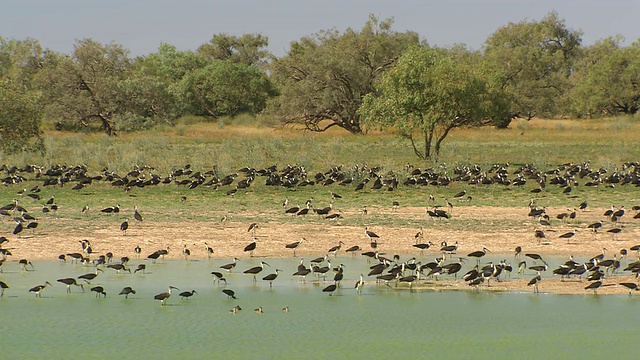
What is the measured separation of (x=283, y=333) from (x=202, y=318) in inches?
73.0

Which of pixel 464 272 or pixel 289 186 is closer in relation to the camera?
pixel 464 272

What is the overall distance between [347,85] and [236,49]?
141 feet

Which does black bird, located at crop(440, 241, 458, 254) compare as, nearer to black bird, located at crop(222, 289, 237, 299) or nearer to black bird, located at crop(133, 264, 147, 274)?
black bird, located at crop(222, 289, 237, 299)

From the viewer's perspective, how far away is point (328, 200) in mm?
32812

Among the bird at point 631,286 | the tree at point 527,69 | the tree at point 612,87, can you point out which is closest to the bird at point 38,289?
the bird at point 631,286

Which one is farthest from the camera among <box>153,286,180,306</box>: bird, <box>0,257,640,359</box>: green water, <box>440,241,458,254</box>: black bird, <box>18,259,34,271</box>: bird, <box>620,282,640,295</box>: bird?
<box>440,241,458,254</box>: black bird

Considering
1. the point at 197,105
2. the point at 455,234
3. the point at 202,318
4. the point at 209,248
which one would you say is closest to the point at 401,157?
the point at 455,234

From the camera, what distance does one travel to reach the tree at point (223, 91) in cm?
8350

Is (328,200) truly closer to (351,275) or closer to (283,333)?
(351,275)

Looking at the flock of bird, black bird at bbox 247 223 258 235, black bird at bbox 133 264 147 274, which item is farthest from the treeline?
black bird at bbox 133 264 147 274

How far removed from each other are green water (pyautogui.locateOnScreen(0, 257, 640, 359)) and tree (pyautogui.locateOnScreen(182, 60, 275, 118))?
64.7 metres

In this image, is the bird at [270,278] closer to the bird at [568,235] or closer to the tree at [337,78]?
the bird at [568,235]

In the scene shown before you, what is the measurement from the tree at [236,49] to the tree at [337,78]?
32.9 m

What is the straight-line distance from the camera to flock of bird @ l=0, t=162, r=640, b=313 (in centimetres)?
1881
